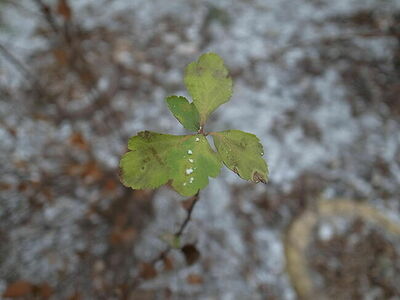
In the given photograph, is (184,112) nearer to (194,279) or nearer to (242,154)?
(242,154)

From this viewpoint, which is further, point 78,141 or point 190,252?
point 78,141

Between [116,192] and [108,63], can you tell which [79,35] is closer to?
[108,63]

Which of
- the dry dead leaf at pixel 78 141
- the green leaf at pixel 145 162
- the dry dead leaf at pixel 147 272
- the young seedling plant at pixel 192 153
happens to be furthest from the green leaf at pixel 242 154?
the dry dead leaf at pixel 78 141

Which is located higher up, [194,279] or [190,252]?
[194,279]

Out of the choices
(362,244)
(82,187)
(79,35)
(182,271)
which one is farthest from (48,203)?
(362,244)

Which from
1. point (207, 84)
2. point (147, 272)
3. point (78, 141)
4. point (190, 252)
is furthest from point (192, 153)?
point (78, 141)

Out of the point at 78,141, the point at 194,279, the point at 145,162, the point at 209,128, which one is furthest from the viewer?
the point at 209,128

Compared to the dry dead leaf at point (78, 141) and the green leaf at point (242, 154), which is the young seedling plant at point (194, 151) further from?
the dry dead leaf at point (78, 141)

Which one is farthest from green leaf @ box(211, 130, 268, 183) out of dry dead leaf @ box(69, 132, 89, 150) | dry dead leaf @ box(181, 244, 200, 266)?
dry dead leaf @ box(69, 132, 89, 150)
